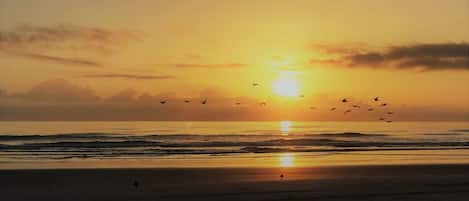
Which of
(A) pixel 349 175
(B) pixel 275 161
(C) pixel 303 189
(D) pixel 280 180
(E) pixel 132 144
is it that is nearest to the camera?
(C) pixel 303 189

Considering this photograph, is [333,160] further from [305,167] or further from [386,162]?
[305,167]

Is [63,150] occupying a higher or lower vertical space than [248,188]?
higher

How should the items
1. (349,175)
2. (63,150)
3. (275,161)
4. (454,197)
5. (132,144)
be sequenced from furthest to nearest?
(132,144) → (63,150) → (275,161) → (349,175) → (454,197)

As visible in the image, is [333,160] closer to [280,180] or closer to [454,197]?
[280,180]

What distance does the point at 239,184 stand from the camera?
70.7ft

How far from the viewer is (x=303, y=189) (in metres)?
19.8

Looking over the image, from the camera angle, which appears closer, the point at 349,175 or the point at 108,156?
the point at 349,175

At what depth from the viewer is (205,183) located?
72.6ft

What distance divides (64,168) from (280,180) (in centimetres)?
1073

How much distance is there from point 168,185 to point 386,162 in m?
15.6

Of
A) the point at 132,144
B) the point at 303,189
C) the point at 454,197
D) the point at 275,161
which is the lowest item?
→ the point at 454,197

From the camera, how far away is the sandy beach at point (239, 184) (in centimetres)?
1828

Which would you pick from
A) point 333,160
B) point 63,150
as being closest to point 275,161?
point 333,160

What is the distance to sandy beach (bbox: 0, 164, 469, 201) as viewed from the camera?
18.3 metres
